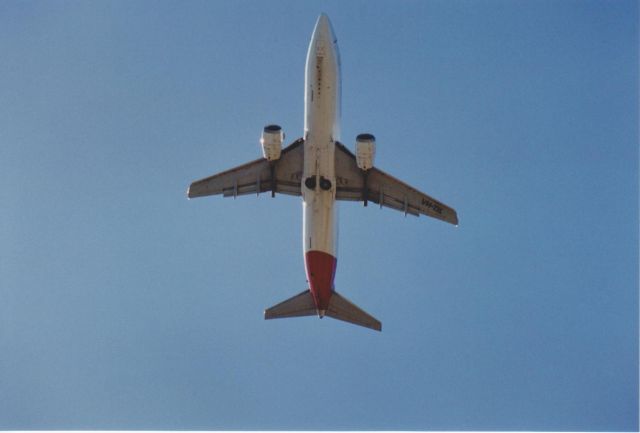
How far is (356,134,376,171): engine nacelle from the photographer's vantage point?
147 feet

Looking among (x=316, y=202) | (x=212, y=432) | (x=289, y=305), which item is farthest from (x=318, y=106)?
(x=212, y=432)

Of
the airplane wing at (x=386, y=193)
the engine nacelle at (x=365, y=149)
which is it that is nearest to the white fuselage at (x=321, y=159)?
the engine nacelle at (x=365, y=149)

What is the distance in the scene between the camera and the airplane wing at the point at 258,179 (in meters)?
48.5

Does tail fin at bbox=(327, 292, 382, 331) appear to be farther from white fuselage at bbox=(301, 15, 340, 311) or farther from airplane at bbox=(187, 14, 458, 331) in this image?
white fuselage at bbox=(301, 15, 340, 311)

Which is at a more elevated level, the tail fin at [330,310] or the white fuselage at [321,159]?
the white fuselage at [321,159]

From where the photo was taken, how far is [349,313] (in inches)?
1928

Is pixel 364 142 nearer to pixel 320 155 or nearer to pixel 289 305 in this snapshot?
pixel 320 155

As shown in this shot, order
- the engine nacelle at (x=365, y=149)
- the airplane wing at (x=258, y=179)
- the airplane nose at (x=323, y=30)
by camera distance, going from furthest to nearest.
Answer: the airplane wing at (x=258, y=179), the engine nacelle at (x=365, y=149), the airplane nose at (x=323, y=30)

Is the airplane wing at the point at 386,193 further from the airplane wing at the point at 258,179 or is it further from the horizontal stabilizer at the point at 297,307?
the horizontal stabilizer at the point at 297,307

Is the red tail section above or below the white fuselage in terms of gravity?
below

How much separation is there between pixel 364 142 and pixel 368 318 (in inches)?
438

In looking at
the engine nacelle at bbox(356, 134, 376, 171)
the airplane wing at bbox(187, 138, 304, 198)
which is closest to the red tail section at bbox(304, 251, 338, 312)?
the airplane wing at bbox(187, 138, 304, 198)

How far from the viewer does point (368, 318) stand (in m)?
49.1

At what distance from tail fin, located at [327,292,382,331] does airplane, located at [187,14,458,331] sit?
0.06m
